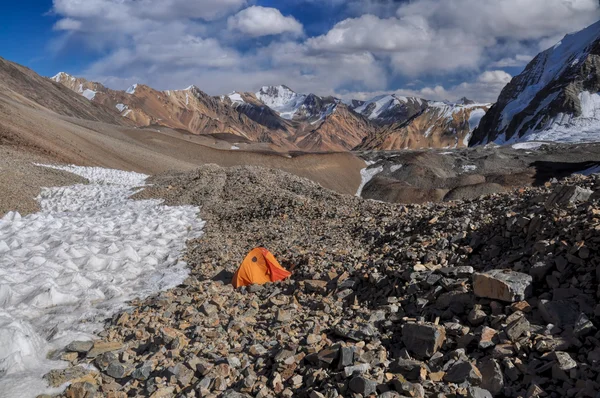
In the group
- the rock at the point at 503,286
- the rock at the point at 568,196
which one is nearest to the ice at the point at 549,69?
the rock at the point at 568,196

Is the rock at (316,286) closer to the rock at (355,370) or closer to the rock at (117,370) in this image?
the rock at (355,370)

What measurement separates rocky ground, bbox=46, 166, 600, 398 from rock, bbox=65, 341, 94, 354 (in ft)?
0.08

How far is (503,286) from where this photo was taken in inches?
221

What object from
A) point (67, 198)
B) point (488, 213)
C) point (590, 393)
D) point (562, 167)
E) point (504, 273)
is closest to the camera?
point (590, 393)

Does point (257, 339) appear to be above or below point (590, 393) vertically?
below

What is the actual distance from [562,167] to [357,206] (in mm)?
59816

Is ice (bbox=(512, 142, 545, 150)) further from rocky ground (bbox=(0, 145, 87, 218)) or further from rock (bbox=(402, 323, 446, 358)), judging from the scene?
rock (bbox=(402, 323, 446, 358))

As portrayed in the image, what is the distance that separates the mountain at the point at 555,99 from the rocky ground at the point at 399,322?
118 meters

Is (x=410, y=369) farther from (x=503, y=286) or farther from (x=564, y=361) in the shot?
(x=503, y=286)

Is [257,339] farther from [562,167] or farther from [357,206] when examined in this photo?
[562,167]

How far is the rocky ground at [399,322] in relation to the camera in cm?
459

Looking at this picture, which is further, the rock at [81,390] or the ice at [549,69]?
the ice at [549,69]

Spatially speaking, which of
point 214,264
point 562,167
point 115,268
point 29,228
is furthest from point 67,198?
point 562,167

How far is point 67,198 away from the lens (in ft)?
64.5
